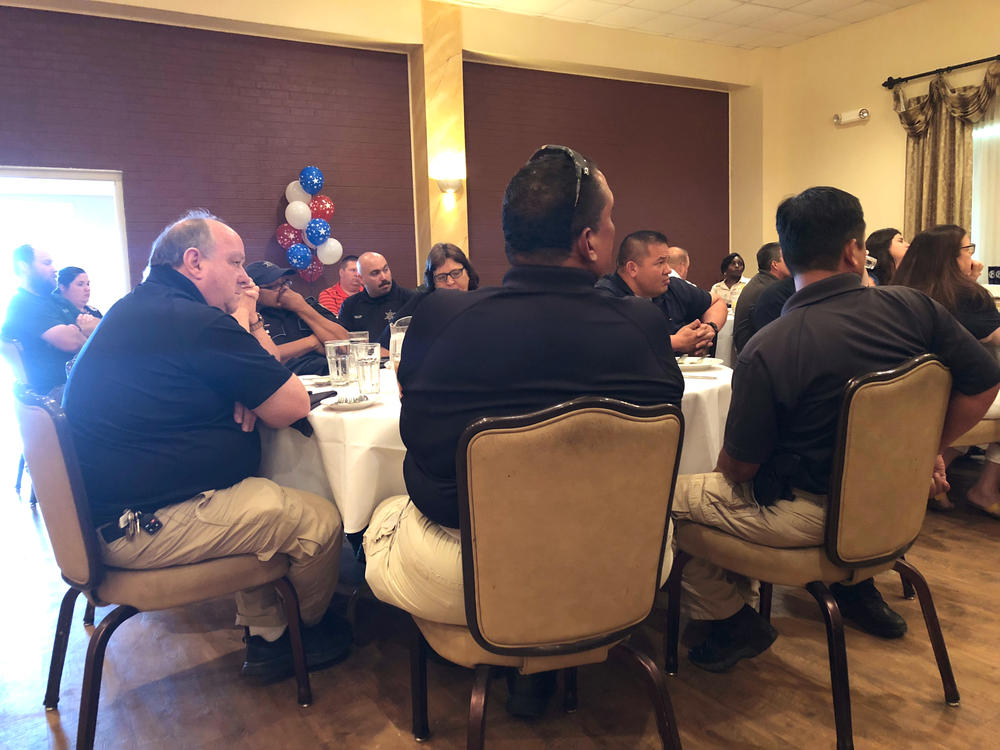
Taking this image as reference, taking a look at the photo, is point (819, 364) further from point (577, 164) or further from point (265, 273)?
point (265, 273)

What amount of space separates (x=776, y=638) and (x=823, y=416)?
83cm

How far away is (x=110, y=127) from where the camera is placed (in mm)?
5508

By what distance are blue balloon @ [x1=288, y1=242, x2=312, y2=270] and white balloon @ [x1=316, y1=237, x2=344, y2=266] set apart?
0.14m

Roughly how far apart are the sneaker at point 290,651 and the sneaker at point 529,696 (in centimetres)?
61

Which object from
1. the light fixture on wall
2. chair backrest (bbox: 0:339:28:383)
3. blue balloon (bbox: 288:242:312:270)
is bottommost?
chair backrest (bbox: 0:339:28:383)

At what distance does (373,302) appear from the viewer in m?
4.16

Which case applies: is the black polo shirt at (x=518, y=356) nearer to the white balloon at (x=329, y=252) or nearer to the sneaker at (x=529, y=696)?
the sneaker at (x=529, y=696)

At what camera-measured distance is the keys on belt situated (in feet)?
5.57

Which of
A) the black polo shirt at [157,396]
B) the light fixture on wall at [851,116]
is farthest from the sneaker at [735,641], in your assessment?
the light fixture on wall at [851,116]

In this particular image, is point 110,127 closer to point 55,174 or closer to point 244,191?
point 55,174

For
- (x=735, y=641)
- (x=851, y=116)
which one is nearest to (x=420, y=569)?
(x=735, y=641)

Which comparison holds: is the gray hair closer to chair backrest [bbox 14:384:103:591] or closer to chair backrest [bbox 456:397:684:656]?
chair backrest [bbox 14:384:103:591]

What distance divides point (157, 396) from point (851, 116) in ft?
25.6

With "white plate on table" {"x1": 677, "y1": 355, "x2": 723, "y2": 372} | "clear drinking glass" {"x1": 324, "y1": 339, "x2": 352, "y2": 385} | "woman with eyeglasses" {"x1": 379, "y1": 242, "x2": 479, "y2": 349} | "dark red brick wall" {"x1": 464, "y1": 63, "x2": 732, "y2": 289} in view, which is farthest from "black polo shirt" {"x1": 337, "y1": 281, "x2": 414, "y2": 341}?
"dark red brick wall" {"x1": 464, "y1": 63, "x2": 732, "y2": 289}
